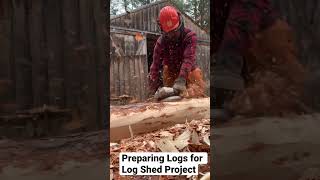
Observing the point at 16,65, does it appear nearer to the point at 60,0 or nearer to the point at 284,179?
the point at 60,0

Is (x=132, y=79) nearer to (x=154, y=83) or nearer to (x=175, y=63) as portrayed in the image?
(x=154, y=83)

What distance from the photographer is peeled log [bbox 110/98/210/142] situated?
3.98 meters

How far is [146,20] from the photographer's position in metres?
3.96

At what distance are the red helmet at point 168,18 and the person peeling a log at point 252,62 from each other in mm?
319

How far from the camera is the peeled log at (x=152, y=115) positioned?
398cm

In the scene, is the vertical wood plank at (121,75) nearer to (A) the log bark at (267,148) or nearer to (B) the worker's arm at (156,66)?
(B) the worker's arm at (156,66)

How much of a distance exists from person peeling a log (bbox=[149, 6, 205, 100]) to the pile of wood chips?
265 millimetres

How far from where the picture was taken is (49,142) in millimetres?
4074

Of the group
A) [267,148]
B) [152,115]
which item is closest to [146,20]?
[152,115]

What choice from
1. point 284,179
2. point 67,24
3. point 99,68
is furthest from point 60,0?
point 284,179

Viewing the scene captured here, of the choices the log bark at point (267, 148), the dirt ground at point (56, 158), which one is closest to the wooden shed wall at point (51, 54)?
the dirt ground at point (56, 158)

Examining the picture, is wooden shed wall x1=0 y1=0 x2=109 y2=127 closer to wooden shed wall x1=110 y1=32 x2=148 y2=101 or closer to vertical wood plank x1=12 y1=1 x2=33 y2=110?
vertical wood plank x1=12 y1=1 x2=33 y2=110

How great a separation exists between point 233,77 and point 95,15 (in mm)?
1224

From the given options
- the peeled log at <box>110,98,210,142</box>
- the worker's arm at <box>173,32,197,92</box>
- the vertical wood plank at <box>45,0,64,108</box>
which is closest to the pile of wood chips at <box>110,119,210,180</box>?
the peeled log at <box>110,98,210,142</box>
